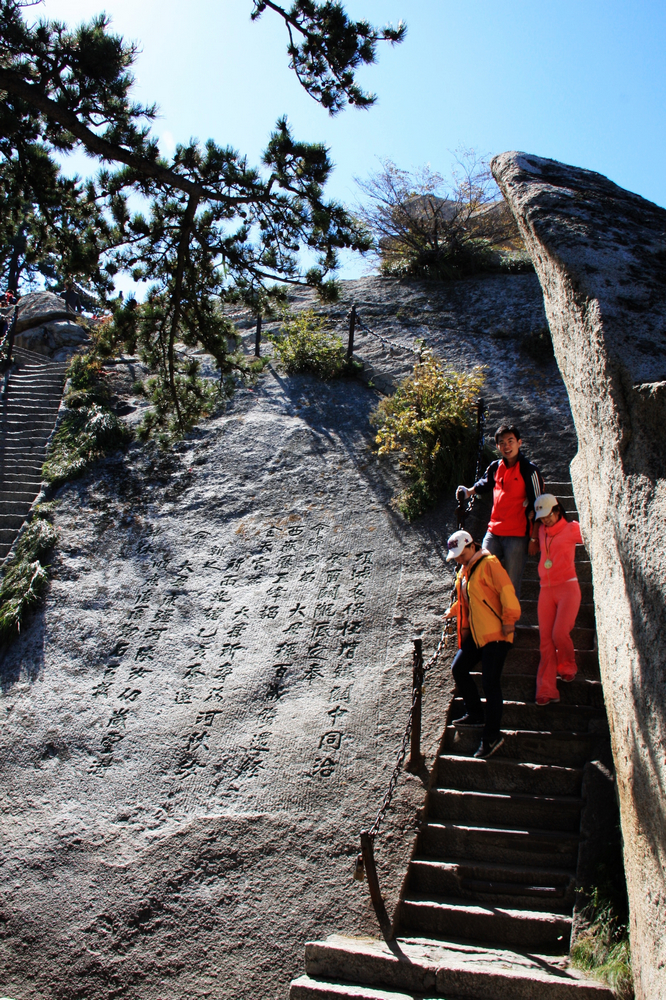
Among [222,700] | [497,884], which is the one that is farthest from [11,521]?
[497,884]

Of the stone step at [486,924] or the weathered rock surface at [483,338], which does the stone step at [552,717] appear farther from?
the weathered rock surface at [483,338]

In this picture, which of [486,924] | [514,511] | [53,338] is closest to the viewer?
[486,924]

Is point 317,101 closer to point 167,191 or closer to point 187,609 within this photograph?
point 167,191

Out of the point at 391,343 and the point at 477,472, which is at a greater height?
the point at 391,343

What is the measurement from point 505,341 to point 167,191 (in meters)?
6.19

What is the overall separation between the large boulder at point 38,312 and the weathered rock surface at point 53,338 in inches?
14.6

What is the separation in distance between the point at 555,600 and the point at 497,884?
6.46 feet

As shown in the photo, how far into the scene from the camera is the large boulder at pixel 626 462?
2.73 m

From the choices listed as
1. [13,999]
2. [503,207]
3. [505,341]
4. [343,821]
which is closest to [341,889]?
[343,821]

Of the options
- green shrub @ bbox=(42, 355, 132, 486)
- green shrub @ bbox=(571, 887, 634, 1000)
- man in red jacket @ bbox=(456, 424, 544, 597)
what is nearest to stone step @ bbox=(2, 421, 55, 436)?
green shrub @ bbox=(42, 355, 132, 486)

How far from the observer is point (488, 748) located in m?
4.98

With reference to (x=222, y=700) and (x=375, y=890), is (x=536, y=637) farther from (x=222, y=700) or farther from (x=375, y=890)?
(x=222, y=700)

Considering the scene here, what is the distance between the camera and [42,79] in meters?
5.41

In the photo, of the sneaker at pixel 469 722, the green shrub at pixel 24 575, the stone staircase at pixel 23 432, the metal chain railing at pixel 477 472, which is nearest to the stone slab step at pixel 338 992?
the sneaker at pixel 469 722
